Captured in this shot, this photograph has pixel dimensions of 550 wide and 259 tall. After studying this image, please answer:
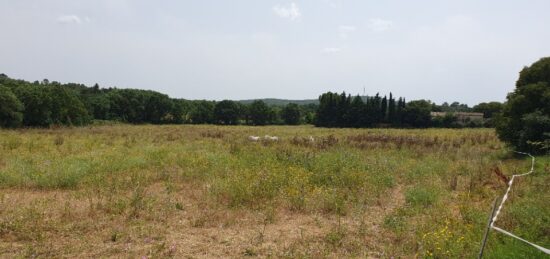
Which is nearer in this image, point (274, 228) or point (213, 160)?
point (274, 228)

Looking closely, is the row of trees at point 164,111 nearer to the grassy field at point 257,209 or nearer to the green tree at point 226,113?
the green tree at point 226,113

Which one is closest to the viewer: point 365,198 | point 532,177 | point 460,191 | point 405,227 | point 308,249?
point 308,249

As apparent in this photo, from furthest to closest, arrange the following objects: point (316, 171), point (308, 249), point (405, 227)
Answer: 1. point (316, 171)
2. point (405, 227)
3. point (308, 249)

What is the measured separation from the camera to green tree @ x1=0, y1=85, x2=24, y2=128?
3465 centimetres

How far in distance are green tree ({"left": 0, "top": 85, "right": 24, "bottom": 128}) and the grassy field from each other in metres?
27.4

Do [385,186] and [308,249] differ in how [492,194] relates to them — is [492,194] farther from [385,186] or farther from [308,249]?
[308,249]

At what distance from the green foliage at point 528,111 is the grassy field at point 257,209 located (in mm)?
3545

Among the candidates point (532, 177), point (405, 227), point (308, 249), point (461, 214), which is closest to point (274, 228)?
point (308, 249)

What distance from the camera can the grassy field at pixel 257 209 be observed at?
537 cm

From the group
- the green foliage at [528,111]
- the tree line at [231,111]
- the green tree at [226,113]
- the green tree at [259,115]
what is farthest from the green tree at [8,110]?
the green tree at [259,115]

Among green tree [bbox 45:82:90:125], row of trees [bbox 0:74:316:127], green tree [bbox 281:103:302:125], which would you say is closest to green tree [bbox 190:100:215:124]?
row of trees [bbox 0:74:316:127]

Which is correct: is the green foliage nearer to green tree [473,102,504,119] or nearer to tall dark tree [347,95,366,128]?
tall dark tree [347,95,366,128]

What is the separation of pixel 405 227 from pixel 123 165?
853 centimetres

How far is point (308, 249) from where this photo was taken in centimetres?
541
